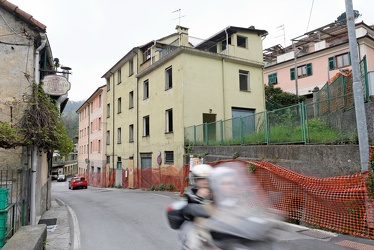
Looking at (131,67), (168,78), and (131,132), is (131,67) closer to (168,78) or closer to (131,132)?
(131,132)

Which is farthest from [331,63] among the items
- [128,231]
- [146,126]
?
[128,231]

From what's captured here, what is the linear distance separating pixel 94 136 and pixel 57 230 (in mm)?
31352

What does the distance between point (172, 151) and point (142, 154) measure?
5.15m

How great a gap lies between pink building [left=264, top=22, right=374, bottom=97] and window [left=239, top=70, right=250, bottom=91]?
753 cm

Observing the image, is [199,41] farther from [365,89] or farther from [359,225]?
[359,225]

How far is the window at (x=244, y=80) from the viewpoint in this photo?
21.7m

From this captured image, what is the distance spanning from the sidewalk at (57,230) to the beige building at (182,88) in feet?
30.9

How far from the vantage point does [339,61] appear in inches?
1003

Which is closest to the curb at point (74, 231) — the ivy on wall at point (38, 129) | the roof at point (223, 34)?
the ivy on wall at point (38, 129)

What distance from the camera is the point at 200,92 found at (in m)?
19.4

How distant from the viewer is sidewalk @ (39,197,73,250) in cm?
658

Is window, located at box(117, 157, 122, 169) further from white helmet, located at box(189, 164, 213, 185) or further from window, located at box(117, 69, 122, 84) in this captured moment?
white helmet, located at box(189, 164, 213, 185)

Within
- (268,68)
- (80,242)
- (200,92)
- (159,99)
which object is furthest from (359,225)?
(268,68)

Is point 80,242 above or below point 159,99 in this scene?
below
